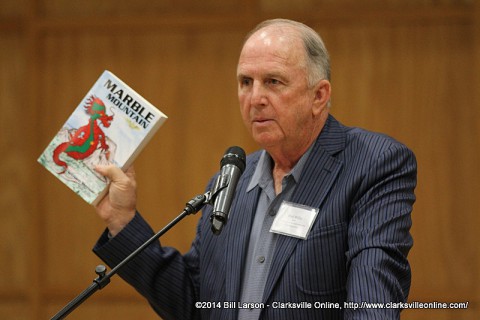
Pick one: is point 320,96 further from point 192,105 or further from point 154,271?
point 192,105

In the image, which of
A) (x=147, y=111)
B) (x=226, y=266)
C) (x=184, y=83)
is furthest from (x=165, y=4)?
(x=226, y=266)

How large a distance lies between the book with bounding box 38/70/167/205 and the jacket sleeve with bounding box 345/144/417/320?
2.25 feet

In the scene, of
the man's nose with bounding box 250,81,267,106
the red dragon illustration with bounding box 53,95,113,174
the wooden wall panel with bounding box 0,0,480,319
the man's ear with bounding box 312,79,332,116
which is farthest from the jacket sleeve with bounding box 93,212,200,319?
the wooden wall panel with bounding box 0,0,480,319

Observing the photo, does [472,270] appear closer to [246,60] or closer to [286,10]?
[286,10]

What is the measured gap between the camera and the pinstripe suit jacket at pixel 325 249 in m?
1.81

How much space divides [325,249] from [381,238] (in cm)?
20

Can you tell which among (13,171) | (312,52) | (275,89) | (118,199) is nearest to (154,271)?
(118,199)

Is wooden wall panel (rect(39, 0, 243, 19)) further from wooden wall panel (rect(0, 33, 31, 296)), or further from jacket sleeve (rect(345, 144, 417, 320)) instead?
jacket sleeve (rect(345, 144, 417, 320))

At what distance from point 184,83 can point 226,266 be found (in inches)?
85.0

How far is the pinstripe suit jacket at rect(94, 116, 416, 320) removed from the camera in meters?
1.81

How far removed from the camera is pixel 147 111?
2146mm

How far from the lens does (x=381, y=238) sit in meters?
1.81

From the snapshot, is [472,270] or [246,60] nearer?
[246,60]

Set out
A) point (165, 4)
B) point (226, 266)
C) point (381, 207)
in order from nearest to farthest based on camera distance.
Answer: point (381, 207), point (226, 266), point (165, 4)
